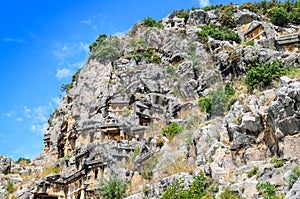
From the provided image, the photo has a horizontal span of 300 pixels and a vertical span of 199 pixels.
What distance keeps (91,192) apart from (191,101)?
1634cm

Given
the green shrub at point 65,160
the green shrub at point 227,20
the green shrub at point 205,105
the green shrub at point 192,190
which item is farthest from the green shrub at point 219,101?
the green shrub at point 227,20

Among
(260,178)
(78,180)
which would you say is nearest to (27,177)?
(78,180)

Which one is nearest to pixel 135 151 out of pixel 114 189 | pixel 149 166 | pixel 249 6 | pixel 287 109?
pixel 149 166

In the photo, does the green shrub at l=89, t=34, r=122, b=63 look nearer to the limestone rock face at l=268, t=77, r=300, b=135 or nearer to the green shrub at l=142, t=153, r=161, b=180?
the green shrub at l=142, t=153, r=161, b=180

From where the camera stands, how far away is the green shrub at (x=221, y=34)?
61.5 meters

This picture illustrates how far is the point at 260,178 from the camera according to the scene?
2084 cm

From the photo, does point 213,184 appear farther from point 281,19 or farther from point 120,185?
point 281,19

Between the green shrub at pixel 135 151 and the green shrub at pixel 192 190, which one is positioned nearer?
the green shrub at pixel 192 190

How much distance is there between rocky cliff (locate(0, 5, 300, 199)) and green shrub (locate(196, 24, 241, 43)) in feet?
0.57

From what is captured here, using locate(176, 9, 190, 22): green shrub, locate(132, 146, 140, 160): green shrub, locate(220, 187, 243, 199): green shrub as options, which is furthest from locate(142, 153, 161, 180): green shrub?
locate(176, 9, 190, 22): green shrub

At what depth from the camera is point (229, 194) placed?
20.9 metres

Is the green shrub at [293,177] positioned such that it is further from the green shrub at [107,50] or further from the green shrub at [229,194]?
the green shrub at [107,50]

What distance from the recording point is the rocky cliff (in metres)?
23.2

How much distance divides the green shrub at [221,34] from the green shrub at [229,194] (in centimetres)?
4327
